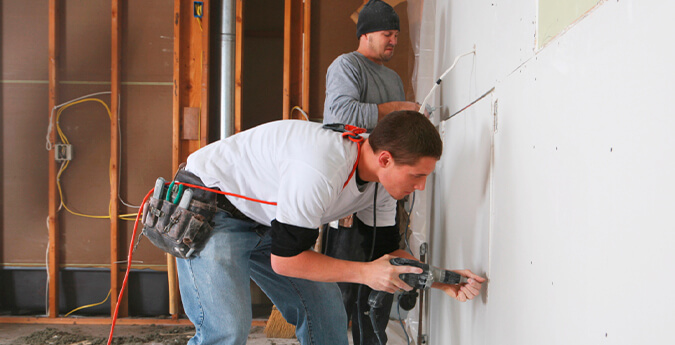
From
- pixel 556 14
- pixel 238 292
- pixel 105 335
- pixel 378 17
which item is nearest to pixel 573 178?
pixel 556 14

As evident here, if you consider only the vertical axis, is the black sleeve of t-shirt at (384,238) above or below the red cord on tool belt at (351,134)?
below

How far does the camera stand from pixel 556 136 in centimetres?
83

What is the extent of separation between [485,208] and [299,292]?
68cm

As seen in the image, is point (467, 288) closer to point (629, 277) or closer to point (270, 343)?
point (629, 277)

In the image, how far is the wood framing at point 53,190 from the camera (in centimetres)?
312

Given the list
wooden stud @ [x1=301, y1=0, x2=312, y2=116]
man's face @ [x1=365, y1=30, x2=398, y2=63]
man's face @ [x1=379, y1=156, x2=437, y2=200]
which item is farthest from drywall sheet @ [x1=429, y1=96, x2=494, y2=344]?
wooden stud @ [x1=301, y1=0, x2=312, y2=116]

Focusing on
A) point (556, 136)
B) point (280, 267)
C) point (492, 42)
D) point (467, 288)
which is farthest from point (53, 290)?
point (556, 136)

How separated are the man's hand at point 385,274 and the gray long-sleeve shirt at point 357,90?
0.76 m

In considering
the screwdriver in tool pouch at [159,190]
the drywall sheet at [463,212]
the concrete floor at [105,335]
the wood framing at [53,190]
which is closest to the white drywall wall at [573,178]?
the drywall sheet at [463,212]

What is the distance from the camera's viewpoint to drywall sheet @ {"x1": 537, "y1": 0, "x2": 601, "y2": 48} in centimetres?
74

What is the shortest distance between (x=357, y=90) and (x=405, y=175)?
0.79 metres

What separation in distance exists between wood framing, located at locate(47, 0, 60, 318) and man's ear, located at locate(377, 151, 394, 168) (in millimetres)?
2639

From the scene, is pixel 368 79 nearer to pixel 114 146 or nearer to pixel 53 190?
pixel 114 146

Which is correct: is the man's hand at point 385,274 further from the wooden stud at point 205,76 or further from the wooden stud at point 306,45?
the wooden stud at point 205,76
